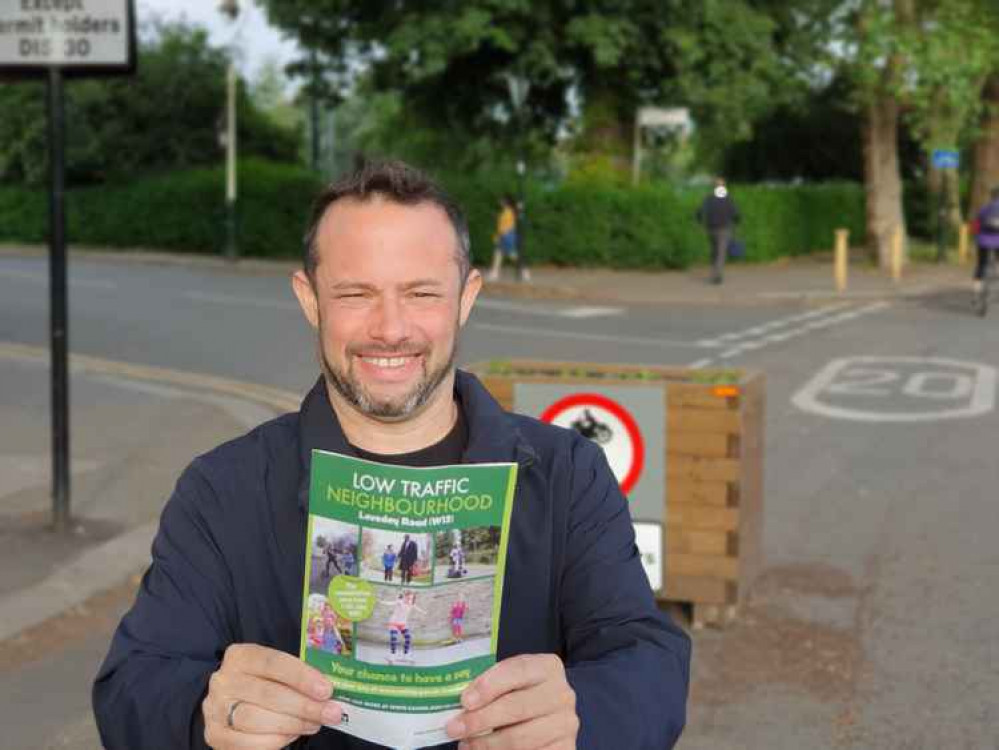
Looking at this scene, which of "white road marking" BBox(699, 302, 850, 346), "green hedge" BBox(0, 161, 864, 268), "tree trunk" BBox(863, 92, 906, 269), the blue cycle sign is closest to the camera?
"white road marking" BBox(699, 302, 850, 346)

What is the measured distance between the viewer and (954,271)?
A: 29.9 m

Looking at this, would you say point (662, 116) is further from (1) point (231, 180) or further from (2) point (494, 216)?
(1) point (231, 180)

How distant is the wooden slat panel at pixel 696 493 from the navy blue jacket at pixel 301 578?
3870 millimetres

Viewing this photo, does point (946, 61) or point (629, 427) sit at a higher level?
point (946, 61)

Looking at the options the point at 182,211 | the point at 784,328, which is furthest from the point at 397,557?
the point at 182,211

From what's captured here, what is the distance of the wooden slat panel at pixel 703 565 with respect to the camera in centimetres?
614

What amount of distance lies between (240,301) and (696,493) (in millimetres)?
16599

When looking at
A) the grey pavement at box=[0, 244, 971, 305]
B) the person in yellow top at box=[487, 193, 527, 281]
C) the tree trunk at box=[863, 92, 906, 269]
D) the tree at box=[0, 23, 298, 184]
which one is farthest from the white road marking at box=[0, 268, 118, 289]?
the tree trunk at box=[863, 92, 906, 269]

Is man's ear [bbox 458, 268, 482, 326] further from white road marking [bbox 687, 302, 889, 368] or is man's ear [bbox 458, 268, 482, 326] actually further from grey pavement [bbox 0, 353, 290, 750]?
white road marking [bbox 687, 302, 889, 368]

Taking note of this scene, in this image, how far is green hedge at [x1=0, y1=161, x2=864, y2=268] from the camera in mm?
29391

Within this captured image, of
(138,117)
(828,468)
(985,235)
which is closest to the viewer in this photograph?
(828,468)

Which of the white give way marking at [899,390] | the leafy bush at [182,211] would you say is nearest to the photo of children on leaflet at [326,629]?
the white give way marking at [899,390]

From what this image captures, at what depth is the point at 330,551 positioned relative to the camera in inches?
74.4

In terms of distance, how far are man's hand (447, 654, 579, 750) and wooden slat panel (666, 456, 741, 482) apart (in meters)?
4.19
